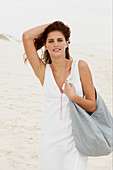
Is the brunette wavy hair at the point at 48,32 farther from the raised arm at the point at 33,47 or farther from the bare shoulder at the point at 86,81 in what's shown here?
the bare shoulder at the point at 86,81

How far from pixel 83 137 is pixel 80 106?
0.76 ft

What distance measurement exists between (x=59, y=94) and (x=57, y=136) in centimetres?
32

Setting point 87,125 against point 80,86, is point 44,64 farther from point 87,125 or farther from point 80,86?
point 87,125

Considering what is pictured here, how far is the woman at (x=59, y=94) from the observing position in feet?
7.36

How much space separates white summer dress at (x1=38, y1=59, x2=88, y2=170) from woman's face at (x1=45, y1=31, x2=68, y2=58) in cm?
17

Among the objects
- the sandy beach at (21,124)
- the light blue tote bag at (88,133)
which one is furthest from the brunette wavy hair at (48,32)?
the sandy beach at (21,124)

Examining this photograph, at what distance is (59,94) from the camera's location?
2.26 m

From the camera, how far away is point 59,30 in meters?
2.38

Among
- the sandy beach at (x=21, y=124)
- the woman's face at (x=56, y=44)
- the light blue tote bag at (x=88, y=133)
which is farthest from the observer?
the sandy beach at (x=21, y=124)

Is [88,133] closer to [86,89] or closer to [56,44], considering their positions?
[86,89]

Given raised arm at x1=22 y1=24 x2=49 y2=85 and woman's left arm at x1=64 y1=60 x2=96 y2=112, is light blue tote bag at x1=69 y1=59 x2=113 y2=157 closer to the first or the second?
woman's left arm at x1=64 y1=60 x2=96 y2=112

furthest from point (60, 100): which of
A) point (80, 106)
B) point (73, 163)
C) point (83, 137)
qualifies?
point (73, 163)

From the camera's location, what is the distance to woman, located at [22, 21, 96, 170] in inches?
88.4

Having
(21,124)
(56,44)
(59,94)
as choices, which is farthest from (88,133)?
(21,124)
